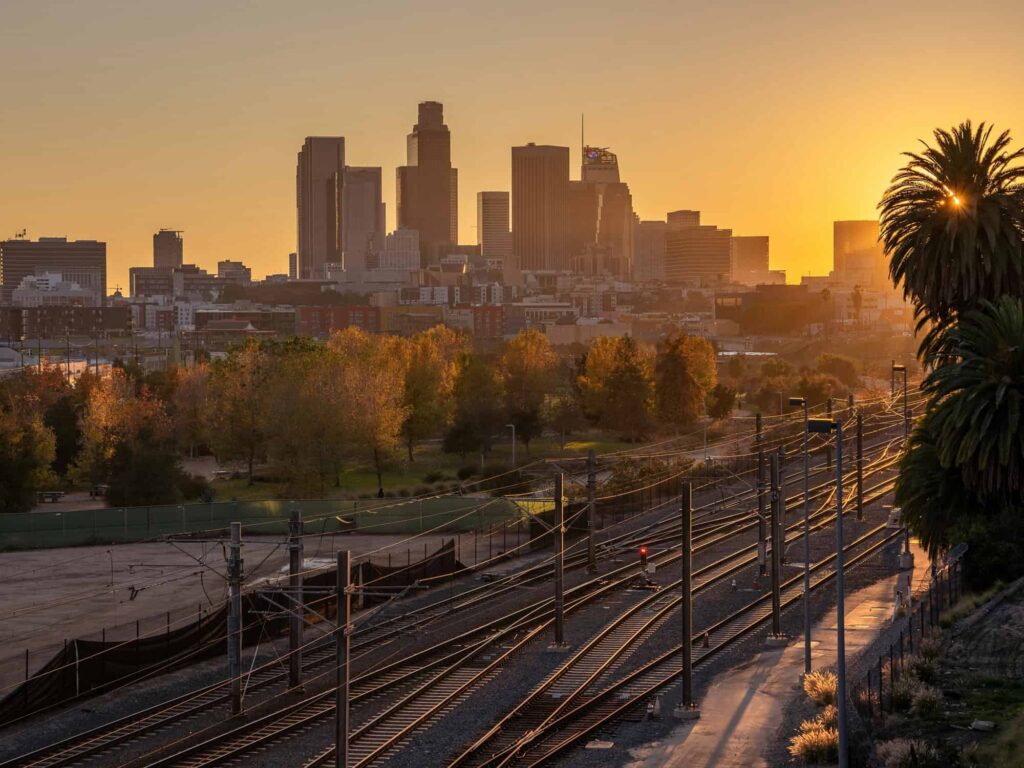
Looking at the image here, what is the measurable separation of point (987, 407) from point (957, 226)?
7.79 m

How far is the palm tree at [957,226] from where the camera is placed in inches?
1818

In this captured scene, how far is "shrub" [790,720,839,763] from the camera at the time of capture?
27703 mm

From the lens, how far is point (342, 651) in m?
25.2

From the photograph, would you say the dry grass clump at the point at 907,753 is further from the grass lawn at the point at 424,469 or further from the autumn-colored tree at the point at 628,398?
the autumn-colored tree at the point at 628,398

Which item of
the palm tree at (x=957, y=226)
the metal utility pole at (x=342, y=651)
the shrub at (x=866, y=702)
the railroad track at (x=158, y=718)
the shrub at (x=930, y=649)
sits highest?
the palm tree at (x=957, y=226)

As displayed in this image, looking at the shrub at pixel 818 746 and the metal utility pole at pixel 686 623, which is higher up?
the metal utility pole at pixel 686 623

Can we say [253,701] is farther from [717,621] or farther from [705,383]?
[705,383]

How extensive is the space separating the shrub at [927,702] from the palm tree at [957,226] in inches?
791

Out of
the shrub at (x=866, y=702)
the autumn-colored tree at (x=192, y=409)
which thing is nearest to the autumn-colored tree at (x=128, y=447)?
the autumn-colored tree at (x=192, y=409)

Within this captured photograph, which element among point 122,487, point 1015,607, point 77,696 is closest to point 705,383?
point 122,487

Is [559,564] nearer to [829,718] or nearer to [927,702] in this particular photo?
[829,718]

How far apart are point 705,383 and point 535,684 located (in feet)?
251

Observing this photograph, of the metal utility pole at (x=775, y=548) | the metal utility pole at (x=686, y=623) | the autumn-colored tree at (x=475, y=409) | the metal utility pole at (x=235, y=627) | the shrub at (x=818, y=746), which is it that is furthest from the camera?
the autumn-colored tree at (x=475, y=409)

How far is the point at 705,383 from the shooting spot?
110 meters
